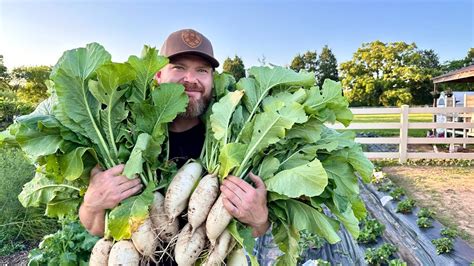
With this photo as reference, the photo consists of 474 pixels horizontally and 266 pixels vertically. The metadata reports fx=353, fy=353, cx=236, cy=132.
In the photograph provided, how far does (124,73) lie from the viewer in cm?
151

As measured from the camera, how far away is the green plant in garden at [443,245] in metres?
3.95

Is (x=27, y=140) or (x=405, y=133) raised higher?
(x=27, y=140)

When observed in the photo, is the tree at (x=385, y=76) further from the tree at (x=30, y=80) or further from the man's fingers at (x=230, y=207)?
the man's fingers at (x=230, y=207)

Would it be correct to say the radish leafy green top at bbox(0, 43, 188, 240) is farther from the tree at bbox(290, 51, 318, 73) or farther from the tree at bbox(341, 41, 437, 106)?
the tree at bbox(290, 51, 318, 73)

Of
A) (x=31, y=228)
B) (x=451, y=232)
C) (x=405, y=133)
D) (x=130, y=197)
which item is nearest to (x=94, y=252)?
(x=130, y=197)

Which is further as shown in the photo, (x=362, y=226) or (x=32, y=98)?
(x=32, y=98)

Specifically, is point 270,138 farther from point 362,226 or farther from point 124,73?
point 362,226

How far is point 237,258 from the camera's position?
1589mm

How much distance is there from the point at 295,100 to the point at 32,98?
1247 inches

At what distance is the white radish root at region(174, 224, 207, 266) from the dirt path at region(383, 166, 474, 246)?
4.23 metres

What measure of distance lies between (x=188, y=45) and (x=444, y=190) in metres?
6.82

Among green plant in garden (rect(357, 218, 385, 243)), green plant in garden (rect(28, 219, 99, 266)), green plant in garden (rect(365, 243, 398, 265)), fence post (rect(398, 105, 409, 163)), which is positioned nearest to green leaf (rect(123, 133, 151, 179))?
green plant in garden (rect(28, 219, 99, 266))

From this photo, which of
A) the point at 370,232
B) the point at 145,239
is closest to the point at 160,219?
the point at 145,239

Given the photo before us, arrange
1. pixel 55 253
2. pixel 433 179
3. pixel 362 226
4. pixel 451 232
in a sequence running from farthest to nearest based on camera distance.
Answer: pixel 433 179, pixel 362 226, pixel 451 232, pixel 55 253
